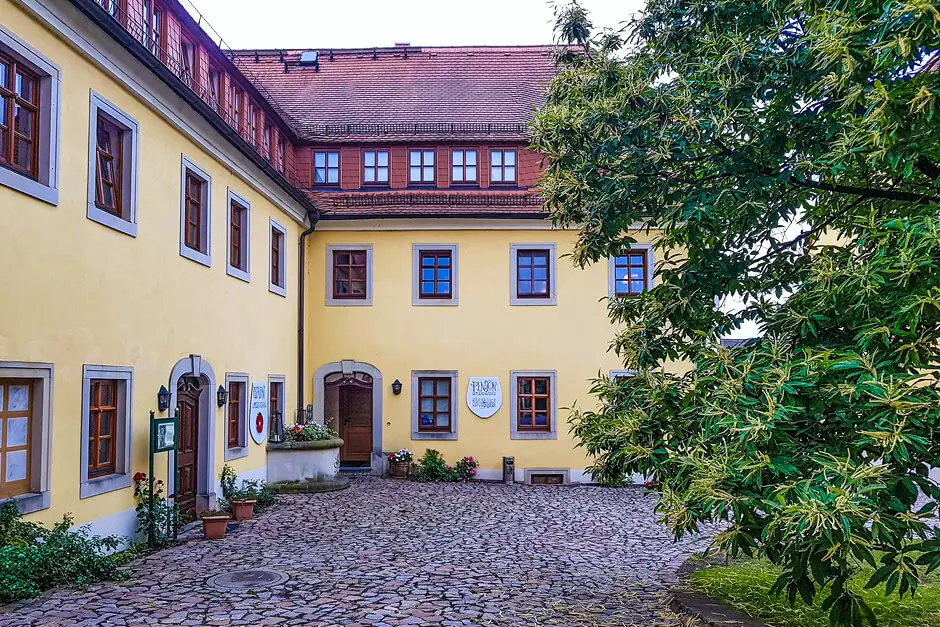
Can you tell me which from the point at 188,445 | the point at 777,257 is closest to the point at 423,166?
the point at 188,445

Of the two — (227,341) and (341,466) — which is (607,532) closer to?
(227,341)

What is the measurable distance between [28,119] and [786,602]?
8.45 m

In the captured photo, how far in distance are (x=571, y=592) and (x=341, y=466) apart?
38.4 feet

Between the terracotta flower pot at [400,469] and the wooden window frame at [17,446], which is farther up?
the wooden window frame at [17,446]

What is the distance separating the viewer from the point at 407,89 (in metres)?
21.5

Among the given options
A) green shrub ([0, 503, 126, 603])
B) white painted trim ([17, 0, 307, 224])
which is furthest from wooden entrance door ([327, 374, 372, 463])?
green shrub ([0, 503, 126, 603])

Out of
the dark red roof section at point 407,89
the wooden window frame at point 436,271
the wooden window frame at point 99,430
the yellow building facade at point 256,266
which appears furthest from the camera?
the dark red roof section at point 407,89

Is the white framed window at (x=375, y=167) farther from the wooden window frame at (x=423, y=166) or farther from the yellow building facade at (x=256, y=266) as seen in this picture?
the wooden window frame at (x=423, y=166)

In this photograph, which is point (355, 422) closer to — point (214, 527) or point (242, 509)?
point (242, 509)

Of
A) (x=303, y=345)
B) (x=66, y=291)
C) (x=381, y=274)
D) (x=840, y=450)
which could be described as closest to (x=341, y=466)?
(x=303, y=345)

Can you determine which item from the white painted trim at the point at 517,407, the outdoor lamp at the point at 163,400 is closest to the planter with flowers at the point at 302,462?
the white painted trim at the point at 517,407

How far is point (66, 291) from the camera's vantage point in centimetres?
853

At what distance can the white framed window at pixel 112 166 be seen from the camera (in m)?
9.18

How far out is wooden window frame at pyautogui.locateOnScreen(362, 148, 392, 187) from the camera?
63.3 feet
